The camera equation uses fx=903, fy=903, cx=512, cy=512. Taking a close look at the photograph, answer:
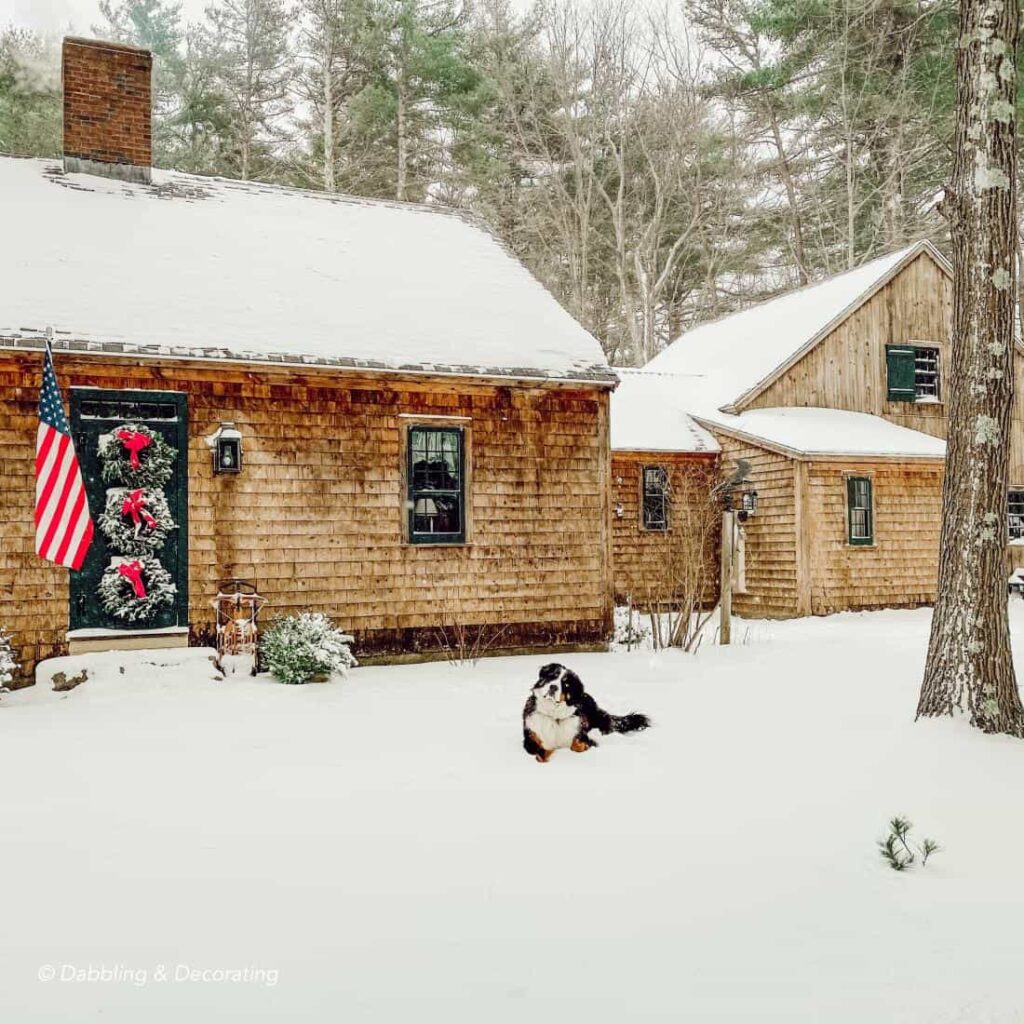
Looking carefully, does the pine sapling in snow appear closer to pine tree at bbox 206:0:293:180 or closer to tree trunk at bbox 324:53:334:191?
tree trunk at bbox 324:53:334:191

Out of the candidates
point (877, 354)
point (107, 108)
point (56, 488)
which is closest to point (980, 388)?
point (56, 488)

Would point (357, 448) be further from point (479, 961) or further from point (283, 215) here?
point (479, 961)

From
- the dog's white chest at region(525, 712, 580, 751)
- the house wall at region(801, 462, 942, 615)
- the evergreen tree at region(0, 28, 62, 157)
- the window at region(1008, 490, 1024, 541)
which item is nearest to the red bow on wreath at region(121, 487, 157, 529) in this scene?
the dog's white chest at region(525, 712, 580, 751)

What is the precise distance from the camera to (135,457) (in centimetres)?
960

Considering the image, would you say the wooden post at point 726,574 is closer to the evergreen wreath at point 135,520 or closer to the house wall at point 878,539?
the house wall at point 878,539

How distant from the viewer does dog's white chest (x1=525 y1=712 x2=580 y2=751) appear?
6273mm

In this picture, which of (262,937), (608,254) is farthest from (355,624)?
(608,254)

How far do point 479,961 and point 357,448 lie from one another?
7845 mm

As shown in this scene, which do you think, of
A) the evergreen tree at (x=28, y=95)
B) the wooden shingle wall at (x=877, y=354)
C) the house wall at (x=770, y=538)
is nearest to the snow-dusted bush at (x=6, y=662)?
the house wall at (x=770, y=538)

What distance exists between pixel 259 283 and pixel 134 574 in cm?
392

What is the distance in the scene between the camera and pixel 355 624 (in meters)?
10.5

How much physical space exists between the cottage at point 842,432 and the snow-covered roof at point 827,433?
0.03 metres

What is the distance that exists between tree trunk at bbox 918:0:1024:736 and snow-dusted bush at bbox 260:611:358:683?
570 cm

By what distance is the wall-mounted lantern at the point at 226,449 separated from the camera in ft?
31.9
